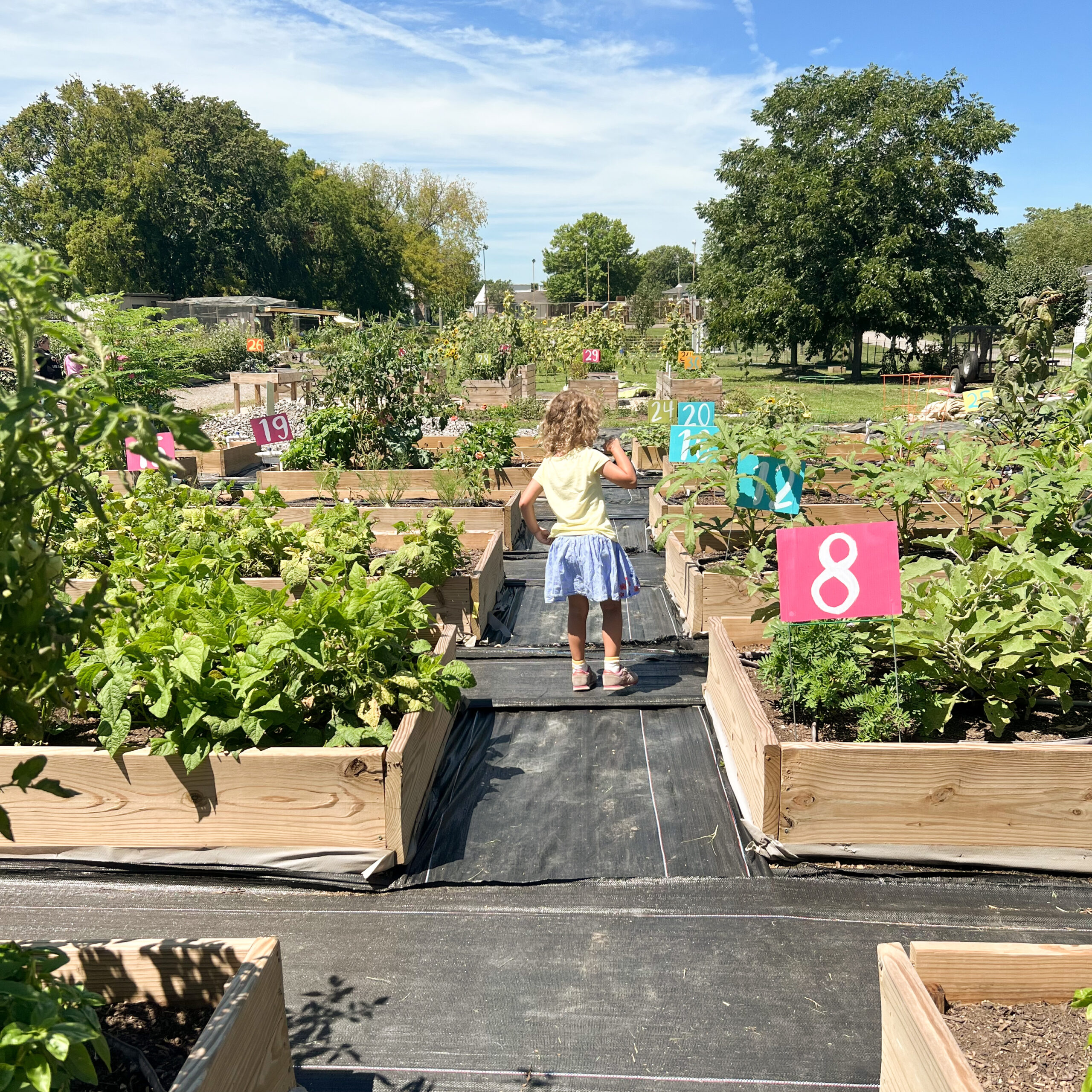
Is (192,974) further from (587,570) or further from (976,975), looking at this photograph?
(587,570)

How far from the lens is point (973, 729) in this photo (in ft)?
11.2

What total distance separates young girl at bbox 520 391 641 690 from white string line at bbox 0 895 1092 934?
5.61 feet

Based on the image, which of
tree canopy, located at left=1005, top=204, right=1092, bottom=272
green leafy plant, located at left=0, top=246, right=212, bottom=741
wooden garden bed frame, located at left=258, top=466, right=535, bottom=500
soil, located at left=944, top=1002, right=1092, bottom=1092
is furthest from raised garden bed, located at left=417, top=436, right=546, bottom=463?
tree canopy, located at left=1005, top=204, right=1092, bottom=272

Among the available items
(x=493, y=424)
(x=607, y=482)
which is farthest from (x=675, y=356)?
(x=493, y=424)

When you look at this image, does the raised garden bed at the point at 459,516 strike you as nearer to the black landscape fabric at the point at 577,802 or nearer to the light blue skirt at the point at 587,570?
the light blue skirt at the point at 587,570

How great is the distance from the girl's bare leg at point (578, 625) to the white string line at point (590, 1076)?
235 cm

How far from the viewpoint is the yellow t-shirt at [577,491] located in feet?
14.3

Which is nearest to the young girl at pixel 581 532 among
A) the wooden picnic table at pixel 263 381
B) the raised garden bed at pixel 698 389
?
the raised garden bed at pixel 698 389

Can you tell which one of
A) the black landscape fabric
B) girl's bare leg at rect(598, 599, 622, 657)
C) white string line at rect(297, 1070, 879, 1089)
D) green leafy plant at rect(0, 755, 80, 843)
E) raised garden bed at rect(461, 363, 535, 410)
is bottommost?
white string line at rect(297, 1070, 879, 1089)

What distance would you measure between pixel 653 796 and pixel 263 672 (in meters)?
1.57

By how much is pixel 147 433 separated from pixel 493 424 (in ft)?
23.7

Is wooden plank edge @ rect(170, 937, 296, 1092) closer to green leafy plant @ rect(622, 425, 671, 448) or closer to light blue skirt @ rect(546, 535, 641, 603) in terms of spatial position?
light blue skirt @ rect(546, 535, 641, 603)

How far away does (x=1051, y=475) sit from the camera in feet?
13.8

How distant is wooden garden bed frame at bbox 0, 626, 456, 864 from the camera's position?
2.97 metres
